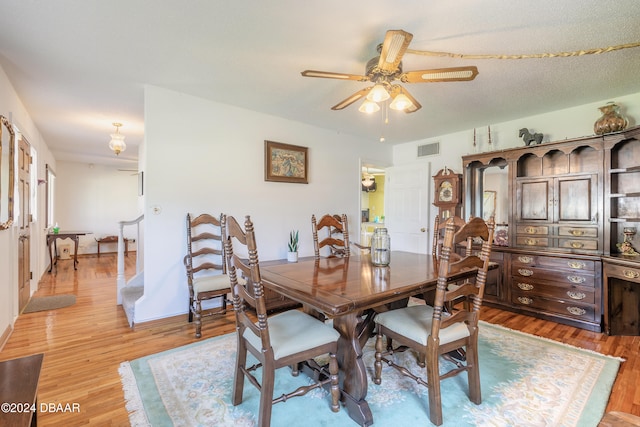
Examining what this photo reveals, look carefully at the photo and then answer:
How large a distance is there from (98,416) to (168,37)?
7.84ft

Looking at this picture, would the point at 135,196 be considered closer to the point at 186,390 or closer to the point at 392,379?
the point at 186,390

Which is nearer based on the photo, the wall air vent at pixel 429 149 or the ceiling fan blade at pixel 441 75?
the ceiling fan blade at pixel 441 75

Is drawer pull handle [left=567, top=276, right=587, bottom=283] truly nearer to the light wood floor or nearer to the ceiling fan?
the light wood floor

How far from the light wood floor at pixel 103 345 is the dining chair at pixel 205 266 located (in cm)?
22

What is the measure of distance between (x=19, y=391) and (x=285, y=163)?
3166 mm

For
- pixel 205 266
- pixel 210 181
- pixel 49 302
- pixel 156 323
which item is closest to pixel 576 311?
pixel 205 266

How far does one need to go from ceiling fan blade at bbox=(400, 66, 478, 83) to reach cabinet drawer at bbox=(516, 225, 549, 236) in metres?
2.43

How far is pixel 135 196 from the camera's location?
8250 millimetres

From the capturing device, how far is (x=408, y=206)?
16.0 ft

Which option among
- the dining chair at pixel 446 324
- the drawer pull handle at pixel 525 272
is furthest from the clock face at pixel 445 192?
the dining chair at pixel 446 324

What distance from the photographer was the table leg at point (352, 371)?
159 centimetres

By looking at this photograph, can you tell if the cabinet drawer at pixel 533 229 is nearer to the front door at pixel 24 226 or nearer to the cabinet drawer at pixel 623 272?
the cabinet drawer at pixel 623 272

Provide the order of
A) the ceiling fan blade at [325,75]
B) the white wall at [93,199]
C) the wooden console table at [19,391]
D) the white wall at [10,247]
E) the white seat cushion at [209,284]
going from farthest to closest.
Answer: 1. the white wall at [93,199]
2. the white seat cushion at [209,284]
3. the white wall at [10,247]
4. the ceiling fan blade at [325,75]
5. the wooden console table at [19,391]

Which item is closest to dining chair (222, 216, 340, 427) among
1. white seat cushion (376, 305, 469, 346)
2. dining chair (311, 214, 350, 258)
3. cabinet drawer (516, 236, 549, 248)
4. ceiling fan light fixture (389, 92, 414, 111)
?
white seat cushion (376, 305, 469, 346)
